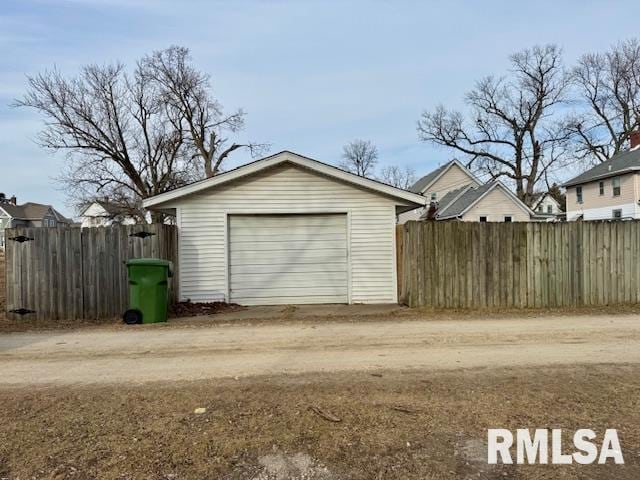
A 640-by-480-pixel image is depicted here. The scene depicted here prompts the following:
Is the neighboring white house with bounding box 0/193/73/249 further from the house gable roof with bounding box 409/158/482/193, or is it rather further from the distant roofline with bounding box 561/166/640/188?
the distant roofline with bounding box 561/166/640/188

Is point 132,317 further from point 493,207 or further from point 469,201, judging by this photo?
point 493,207

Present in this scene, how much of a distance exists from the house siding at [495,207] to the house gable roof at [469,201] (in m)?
0.23

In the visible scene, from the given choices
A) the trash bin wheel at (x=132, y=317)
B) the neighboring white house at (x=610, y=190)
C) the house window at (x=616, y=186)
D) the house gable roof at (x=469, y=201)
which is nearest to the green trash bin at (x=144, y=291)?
the trash bin wheel at (x=132, y=317)

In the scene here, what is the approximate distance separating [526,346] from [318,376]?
10.6 feet

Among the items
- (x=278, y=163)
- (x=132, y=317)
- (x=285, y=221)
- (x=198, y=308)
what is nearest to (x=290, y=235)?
(x=285, y=221)

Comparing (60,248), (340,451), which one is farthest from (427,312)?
(60,248)

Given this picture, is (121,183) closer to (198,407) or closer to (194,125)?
(194,125)

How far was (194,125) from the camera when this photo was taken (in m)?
39.1

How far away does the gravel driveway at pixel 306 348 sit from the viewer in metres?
5.89

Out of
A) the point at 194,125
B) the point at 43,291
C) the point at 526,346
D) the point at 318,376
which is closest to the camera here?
the point at 318,376

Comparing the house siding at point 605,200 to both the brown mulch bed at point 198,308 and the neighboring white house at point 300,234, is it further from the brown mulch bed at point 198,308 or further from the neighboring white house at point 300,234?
the brown mulch bed at point 198,308

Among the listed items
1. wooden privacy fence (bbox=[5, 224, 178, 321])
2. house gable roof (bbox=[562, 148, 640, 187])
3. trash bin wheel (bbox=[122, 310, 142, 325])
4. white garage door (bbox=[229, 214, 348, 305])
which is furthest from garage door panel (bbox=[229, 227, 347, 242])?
house gable roof (bbox=[562, 148, 640, 187])

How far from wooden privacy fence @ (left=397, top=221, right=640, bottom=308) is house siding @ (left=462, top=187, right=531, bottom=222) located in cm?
2211

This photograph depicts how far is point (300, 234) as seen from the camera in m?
12.0
